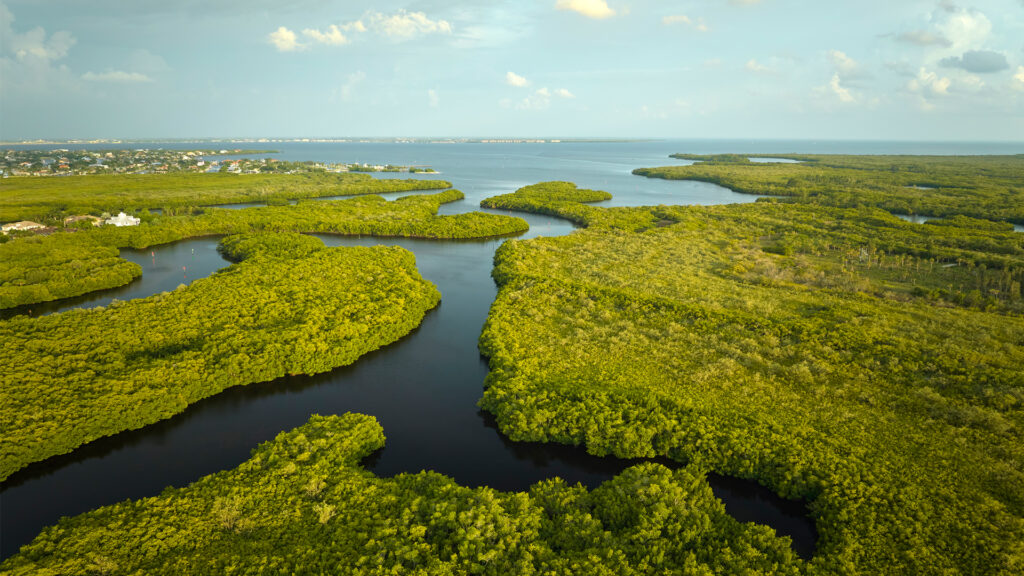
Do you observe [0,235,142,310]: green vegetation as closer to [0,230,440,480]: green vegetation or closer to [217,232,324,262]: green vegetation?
[217,232,324,262]: green vegetation

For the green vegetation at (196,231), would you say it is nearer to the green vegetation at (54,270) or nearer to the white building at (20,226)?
the green vegetation at (54,270)

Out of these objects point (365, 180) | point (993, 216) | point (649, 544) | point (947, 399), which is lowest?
point (649, 544)

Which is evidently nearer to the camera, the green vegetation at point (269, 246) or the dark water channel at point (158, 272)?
the dark water channel at point (158, 272)

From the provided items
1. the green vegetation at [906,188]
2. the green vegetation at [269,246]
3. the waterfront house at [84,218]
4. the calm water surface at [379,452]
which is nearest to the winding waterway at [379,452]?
the calm water surface at [379,452]

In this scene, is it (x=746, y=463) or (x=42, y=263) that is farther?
(x=42, y=263)

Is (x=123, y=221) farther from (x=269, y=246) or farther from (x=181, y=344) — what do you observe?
(x=181, y=344)

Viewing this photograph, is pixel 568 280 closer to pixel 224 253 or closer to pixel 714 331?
pixel 714 331

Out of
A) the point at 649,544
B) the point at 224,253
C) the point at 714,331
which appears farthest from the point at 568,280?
the point at 224,253

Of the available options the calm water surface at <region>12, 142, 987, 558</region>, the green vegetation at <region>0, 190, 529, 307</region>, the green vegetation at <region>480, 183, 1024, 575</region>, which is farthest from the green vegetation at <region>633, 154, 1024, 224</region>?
the calm water surface at <region>12, 142, 987, 558</region>
